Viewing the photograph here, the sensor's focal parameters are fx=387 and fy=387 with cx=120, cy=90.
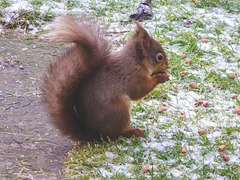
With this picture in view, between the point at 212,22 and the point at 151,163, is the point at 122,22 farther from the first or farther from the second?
the point at 151,163

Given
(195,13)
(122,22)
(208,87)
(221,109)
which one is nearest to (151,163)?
(221,109)

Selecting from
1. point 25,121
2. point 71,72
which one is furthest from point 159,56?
point 25,121

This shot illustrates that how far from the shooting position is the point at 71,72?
229 centimetres

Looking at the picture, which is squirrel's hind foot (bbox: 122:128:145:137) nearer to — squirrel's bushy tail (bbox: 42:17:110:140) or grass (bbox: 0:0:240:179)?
grass (bbox: 0:0:240:179)

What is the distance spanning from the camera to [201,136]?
2.59 m

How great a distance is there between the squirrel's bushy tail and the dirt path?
211mm

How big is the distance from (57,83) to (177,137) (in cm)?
88

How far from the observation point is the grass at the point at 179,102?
7.32 feet

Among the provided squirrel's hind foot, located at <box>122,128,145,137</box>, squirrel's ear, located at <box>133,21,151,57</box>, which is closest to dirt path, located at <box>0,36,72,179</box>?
squirrel's hind foot, located at <box>122,128,145,137</box>

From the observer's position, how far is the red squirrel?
229 cm

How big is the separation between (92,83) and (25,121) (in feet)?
2.17

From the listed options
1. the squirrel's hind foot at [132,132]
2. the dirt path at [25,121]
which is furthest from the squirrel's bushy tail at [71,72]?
the squirrel's hind foot at [132,132]

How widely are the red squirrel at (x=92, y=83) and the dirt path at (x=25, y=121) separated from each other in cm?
20

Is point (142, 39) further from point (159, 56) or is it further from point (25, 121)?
point (25, 121)
